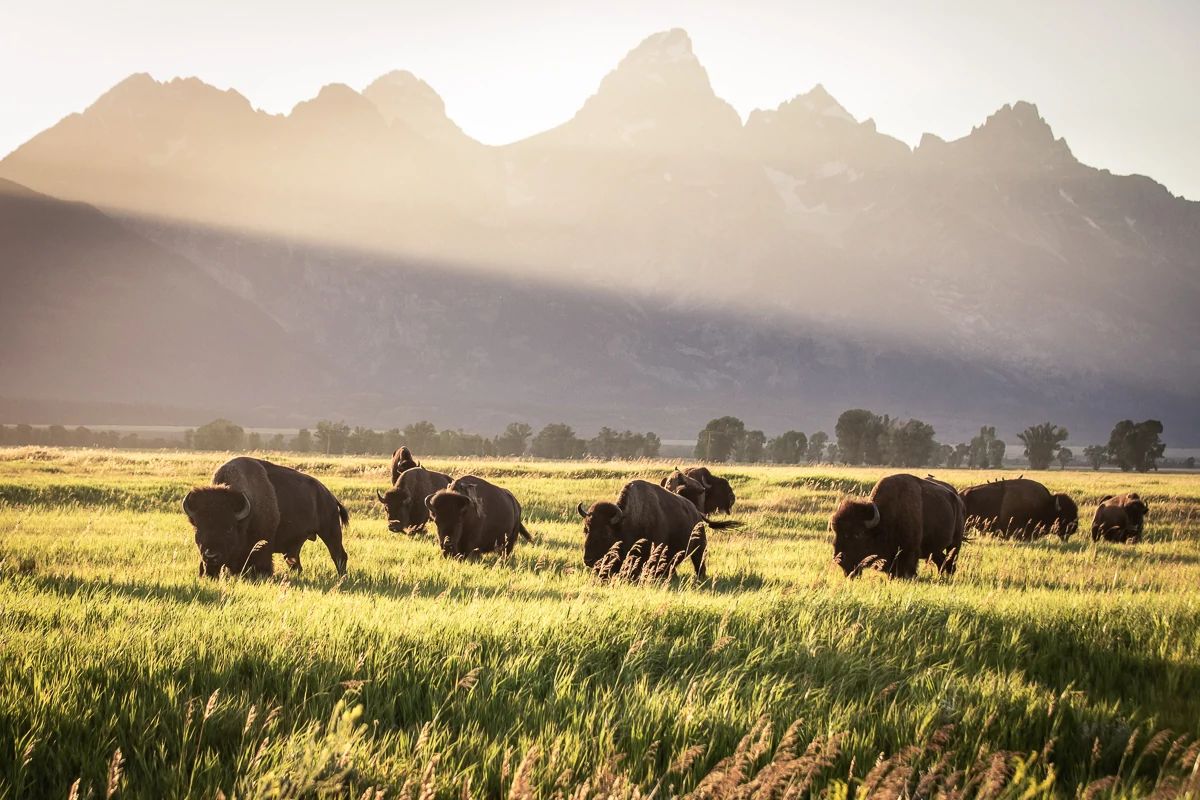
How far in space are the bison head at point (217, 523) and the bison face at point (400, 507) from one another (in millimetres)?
7807

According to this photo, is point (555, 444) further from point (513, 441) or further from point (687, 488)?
point (687, 488)

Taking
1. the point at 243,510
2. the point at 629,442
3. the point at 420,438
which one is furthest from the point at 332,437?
the point at 243,510

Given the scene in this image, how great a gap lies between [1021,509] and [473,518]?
1969 cm

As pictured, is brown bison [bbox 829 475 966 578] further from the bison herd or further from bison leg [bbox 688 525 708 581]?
bison leg [bbox 688 525 708 581]

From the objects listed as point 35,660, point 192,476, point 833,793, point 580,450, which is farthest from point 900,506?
point 580,450

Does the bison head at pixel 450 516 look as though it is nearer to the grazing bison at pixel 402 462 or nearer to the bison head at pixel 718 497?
the grazing bison at pixel 402 462

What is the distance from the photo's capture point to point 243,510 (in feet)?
38.2

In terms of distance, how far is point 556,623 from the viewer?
6316 millimetres

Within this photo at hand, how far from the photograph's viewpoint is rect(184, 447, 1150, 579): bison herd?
11656 mm

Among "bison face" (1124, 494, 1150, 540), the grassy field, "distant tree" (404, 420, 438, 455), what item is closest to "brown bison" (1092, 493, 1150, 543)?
"bison face" (1124, 494, 1150, 540)

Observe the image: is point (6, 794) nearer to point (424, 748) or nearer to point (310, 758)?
point (310, 758)

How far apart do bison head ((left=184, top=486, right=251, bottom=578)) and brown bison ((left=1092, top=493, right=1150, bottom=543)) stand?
80.4ft

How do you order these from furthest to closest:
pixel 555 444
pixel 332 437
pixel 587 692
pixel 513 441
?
pixel 513 441 → pixel 555 444 → pixel 332 437 → pixel 587 692

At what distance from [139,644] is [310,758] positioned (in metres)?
2.69
